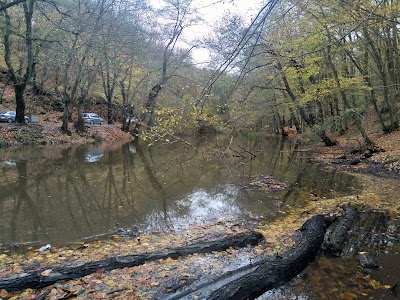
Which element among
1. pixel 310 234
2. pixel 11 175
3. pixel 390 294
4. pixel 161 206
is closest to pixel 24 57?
pixel 11 175

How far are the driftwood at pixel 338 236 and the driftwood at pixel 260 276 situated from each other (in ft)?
0.54

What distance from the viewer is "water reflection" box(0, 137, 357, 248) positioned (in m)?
7.65

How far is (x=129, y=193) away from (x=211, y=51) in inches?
207

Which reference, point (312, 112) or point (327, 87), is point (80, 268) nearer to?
point (327, 87)

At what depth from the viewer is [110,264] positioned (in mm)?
4934

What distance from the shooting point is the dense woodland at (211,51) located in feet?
40.6

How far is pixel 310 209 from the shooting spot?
28.3 feet

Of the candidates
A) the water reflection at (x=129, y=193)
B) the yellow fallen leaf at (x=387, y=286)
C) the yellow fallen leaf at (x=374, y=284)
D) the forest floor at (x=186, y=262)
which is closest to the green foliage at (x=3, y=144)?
the water reflection at (x=129, y=193)

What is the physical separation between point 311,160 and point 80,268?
1644 centimetres

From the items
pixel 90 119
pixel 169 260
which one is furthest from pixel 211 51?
pixel 90 119

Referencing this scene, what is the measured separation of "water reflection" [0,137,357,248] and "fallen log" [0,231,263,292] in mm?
1840

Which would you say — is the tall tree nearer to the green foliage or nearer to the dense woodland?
the dense woodland

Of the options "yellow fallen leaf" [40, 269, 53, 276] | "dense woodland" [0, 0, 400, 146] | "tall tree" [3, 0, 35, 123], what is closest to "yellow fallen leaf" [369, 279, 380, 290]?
"yellow fallen leaf" [40, 269, 53, 276]

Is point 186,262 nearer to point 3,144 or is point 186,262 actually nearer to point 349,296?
point 349,296
